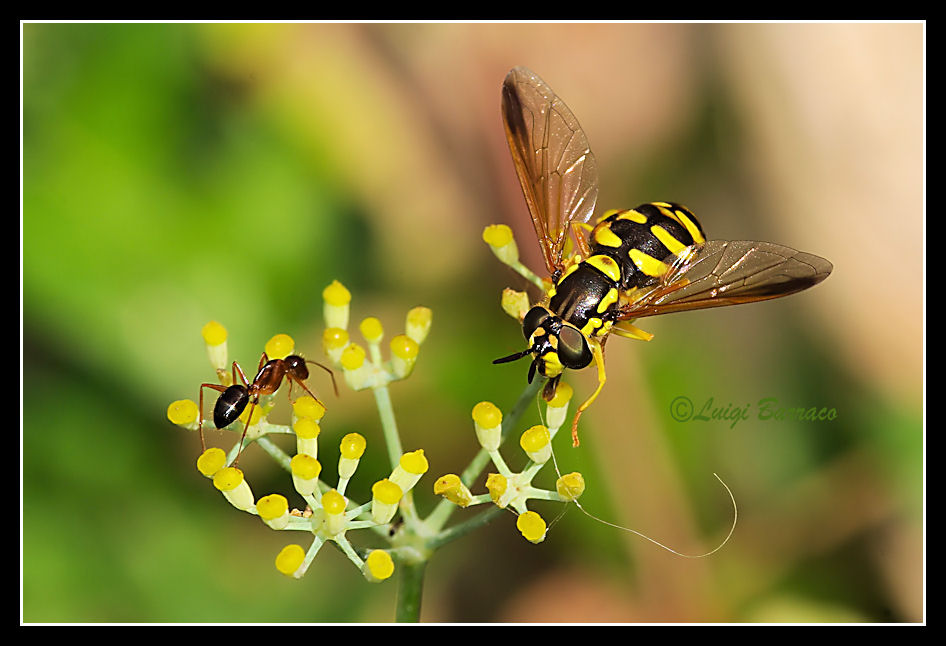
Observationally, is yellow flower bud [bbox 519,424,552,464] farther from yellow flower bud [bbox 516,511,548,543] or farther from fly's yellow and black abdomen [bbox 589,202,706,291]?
fly's yellow and black abdomen [bbox 589,202,706,291]

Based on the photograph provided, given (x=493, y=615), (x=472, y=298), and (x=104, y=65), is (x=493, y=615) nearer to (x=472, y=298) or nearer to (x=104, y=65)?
(x=472, y=298)

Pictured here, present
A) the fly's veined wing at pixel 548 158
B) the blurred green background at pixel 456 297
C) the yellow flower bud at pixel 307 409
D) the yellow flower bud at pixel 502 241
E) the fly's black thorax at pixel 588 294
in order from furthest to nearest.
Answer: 1. the blurred green background at pixel 456 297
2. the fly's veined wing at pixel 548 158
3. the yellow flower bud at pixel 502 241
4. the fly's black thorax at pixel 588 294
5. the yellow flower bud at pixel 307 409

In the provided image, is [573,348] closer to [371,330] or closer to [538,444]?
[538,444]

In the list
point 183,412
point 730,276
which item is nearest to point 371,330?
point 183,412

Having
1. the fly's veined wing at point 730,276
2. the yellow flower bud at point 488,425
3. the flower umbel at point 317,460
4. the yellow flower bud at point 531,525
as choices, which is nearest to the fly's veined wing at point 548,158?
the fly's veined wing at point 730,276

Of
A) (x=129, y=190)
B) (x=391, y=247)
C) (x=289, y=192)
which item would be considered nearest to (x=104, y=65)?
(x=129, y=190)

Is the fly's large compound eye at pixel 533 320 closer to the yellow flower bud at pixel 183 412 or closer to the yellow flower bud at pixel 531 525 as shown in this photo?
the yellow flower bud at pixel 531 525

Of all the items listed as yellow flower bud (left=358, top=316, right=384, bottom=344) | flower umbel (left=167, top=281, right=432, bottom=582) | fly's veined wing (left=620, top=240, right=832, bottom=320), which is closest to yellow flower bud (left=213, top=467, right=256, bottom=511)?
flower umbel (left=167, top=281, right=432, bottom=582)
